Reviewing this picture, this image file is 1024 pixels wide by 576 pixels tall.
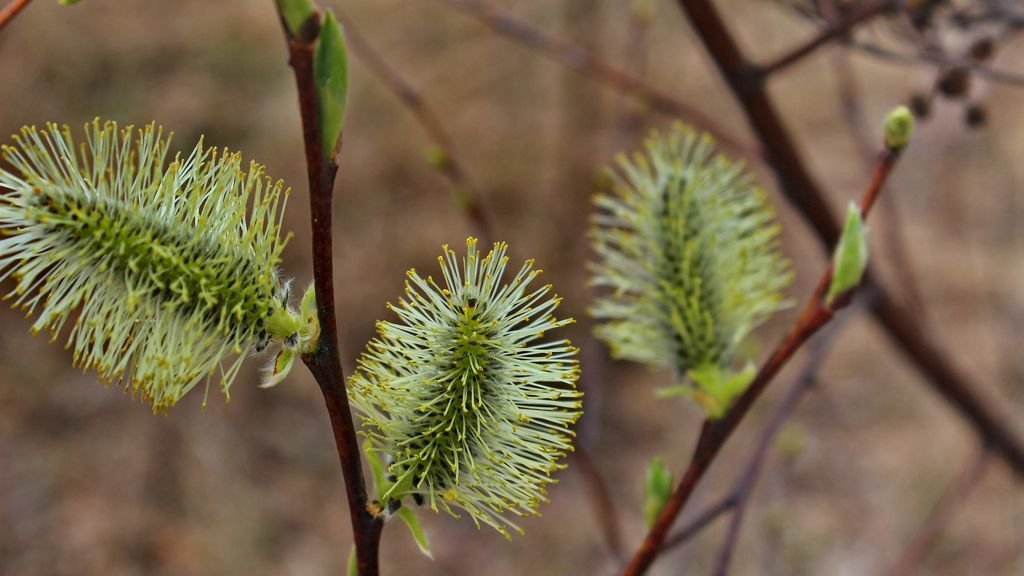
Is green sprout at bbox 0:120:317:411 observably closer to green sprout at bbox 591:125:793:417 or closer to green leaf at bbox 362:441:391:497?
green leaf at bbox 362:441:391:497

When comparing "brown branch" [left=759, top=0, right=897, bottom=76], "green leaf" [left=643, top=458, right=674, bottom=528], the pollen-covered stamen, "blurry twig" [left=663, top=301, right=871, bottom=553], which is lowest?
"blurry twig" [left=663, top=301, right=871, bottom=553]

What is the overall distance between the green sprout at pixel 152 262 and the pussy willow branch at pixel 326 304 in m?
0.02

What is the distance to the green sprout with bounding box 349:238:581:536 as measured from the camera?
2.27ft

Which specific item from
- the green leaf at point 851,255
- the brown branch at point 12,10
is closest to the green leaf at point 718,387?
the green leaf at point 851,255

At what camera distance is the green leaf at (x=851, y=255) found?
2.67 feet

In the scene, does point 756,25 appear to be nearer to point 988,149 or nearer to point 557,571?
point 988,149

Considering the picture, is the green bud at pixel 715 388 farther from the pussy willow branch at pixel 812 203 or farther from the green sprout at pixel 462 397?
the pussy willow branch at pixel 812 203

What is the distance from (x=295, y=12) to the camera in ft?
1.79

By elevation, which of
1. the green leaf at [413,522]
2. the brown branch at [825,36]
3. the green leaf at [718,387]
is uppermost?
the brown branch at [825,36]

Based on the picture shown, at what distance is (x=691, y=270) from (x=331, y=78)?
50 cm

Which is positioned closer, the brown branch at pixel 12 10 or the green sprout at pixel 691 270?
the brown branch at pixel 12 10

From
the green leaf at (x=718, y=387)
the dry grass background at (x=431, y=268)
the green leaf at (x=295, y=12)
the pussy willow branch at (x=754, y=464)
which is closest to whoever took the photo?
the green leaf at (x=295, y=12)

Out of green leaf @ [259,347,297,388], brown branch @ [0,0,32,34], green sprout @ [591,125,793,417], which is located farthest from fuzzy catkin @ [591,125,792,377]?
brown branch @ [0,0,32,34]

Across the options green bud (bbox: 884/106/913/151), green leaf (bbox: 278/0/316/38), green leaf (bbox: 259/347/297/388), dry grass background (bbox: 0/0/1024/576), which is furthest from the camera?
dry grass background (bbox: 0/0/1024/576)
